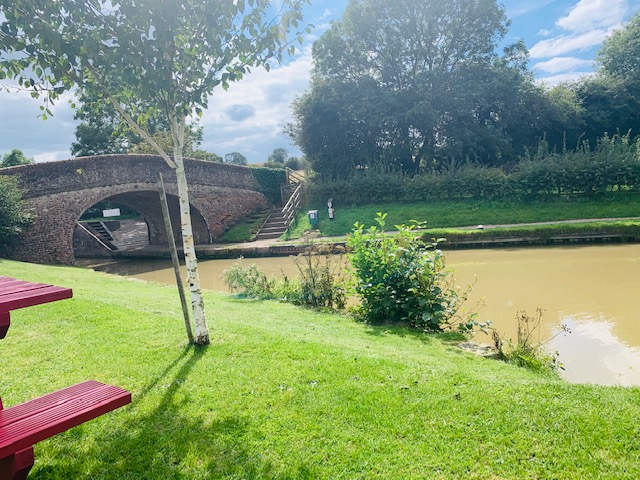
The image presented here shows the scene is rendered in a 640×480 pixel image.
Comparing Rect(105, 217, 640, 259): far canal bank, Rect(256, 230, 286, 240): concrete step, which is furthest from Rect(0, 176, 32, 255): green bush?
Rect(256, 230, 286, 240): concrete step

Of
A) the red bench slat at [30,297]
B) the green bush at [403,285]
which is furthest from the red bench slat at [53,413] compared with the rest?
the green bush at [403,285]

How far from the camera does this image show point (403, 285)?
575cm

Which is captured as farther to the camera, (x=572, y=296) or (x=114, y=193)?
(x=114, y=193)

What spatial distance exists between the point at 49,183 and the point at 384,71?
18.7m

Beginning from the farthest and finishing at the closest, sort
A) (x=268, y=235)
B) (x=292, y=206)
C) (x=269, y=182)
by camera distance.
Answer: (x=269, y=182) < (x=292, y=206) < (x=268, y=235)

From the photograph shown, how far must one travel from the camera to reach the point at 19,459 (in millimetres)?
2090

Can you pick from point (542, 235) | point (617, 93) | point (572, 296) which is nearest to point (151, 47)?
point (572, 296)

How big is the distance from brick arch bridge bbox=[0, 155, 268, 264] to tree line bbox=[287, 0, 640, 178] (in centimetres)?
590

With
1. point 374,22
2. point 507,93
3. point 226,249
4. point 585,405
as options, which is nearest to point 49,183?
point 226,249

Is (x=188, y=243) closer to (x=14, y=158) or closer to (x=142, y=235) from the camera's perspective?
(x=142, y=235)

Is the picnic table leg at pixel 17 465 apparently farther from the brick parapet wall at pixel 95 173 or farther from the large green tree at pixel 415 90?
the large green tree at pixel 415 90

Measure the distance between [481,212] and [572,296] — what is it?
11150 millimetres

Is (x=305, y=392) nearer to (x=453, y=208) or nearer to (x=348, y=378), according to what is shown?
(x=348, y=378)

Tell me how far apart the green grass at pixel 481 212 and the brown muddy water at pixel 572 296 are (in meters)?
4.43
